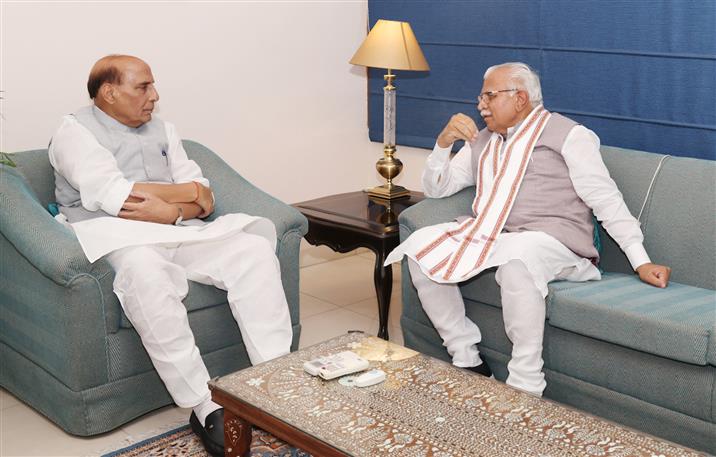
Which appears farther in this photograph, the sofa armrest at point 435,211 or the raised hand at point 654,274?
the sofa armrest at point 435,211

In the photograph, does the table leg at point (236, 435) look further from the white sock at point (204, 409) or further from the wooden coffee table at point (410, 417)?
the white sock at point (204, 409)

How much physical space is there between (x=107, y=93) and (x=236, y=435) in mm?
1421

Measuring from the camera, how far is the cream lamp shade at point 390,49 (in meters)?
3.78

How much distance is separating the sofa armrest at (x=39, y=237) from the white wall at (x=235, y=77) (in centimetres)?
69

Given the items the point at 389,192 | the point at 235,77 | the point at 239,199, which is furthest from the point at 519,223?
the point at 235,77

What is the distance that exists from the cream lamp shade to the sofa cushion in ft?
4.40

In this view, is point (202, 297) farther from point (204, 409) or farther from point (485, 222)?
point (485, 222)

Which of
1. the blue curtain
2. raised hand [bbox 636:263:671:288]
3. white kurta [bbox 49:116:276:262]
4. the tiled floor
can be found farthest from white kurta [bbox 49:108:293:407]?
the blue curtain

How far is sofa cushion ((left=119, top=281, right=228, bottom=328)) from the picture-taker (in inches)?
115

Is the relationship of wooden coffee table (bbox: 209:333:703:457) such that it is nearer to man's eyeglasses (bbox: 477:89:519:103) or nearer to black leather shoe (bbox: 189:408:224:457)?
black leather shoe (bbox: 189:408:224:457)

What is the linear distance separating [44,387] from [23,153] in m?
0.92

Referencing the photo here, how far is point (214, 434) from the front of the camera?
2621 millimetres

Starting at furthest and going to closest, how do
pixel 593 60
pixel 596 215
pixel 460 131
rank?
pixel 593 60 → pixel 460 131 → pixel 596 215

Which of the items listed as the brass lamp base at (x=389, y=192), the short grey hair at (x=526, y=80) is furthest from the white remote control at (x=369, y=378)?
the brass lamp base at (x=389, y=192)
